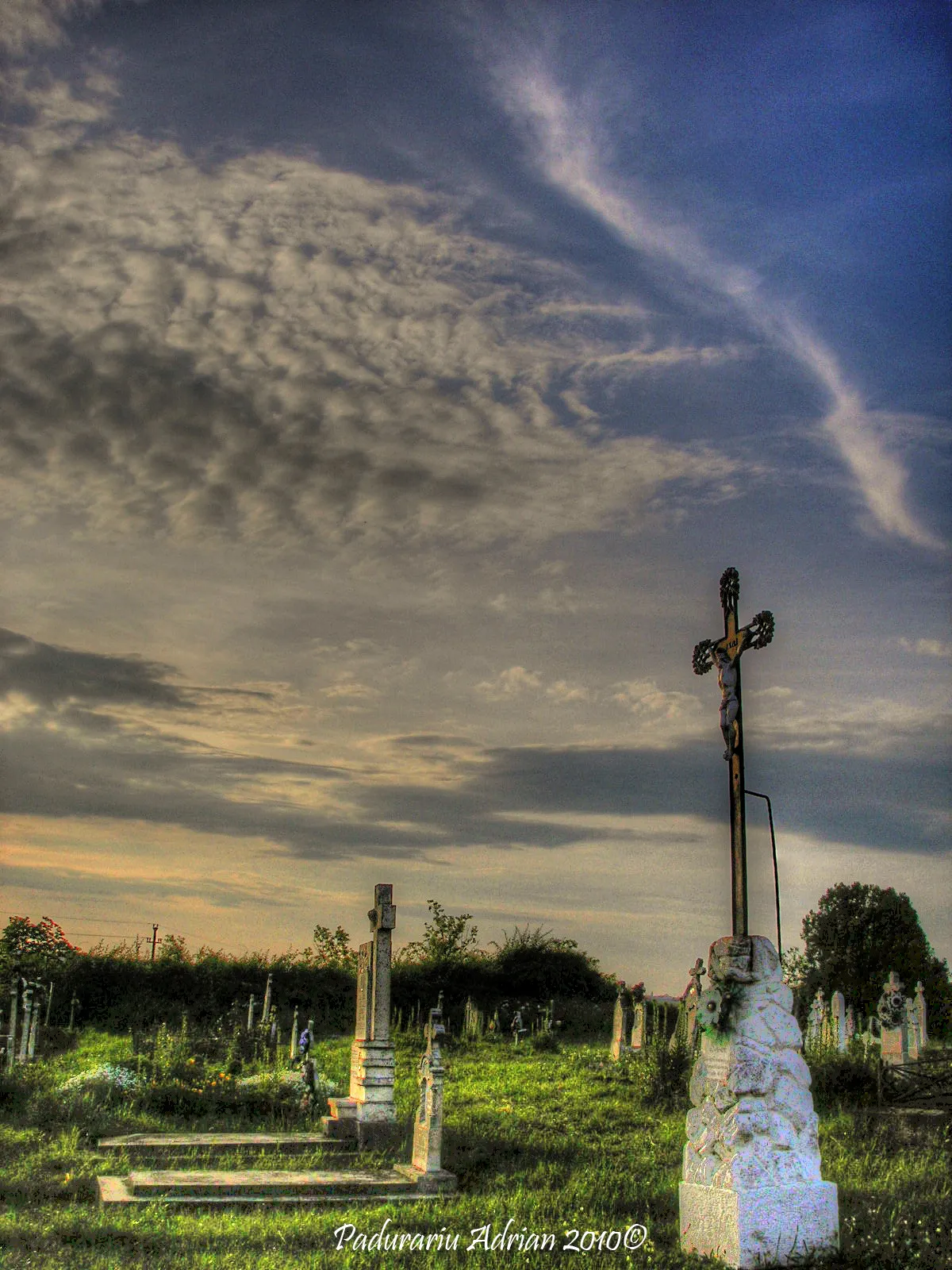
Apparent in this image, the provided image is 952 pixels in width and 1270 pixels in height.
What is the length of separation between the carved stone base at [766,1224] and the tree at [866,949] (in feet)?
76.2

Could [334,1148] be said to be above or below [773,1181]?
below

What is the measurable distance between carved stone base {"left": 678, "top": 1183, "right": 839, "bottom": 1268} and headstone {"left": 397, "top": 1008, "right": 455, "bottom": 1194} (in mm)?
3494

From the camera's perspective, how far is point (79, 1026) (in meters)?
24.1

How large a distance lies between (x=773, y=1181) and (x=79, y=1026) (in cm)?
2018

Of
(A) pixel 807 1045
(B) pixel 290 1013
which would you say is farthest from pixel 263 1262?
(B) pixel 290 1013

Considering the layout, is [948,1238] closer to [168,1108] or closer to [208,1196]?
[208,1196]

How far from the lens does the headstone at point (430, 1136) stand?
1080 centimetres

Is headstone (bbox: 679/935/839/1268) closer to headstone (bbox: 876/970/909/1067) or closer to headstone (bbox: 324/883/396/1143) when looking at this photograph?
headstone (bbox: 324/883/396/1143)

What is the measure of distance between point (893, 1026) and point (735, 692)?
10.6m

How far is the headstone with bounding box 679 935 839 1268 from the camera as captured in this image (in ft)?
25.3

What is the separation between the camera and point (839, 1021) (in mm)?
18969

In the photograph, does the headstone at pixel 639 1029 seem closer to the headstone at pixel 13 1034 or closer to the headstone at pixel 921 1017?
the headstone at pixel 921 1017

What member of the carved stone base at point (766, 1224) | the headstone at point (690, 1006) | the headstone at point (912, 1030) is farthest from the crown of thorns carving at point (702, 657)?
A: the headstone at point (912, 1030)

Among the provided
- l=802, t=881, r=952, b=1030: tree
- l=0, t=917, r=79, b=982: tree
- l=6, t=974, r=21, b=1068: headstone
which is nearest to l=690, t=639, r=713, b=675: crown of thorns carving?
l=6, t=974, r=21, b=1068: headstone
